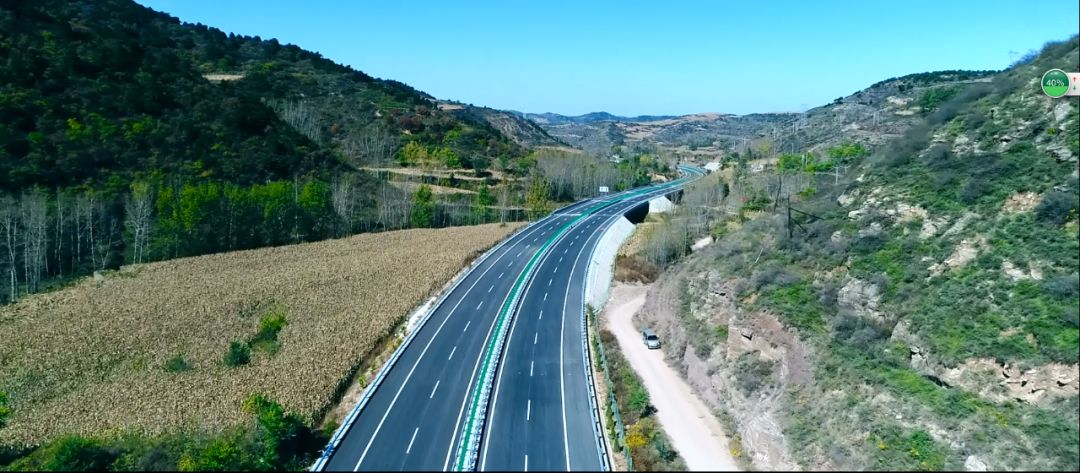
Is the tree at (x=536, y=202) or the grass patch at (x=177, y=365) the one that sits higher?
the tree at (x=536, y=202)

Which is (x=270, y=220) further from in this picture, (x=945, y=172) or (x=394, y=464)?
(x=945, y=172)

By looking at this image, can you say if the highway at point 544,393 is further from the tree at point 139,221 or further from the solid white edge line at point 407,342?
the tree at point 139,221

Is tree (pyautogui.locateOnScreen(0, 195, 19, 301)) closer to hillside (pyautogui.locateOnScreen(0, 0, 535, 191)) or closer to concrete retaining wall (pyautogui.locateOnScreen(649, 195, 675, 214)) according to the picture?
hillside (pyautogui.locateOnScreen(0, 0, 535, 191))

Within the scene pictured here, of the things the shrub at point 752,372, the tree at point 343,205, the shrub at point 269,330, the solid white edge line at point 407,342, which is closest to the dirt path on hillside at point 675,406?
the shrub at point 752,372

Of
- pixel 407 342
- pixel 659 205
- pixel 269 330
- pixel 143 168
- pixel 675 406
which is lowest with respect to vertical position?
pixel 675 406

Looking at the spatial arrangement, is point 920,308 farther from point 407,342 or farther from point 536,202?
point 536,202

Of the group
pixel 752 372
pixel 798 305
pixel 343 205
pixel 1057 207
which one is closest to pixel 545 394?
pixel 752 372

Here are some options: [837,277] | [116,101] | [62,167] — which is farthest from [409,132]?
[837,277]
